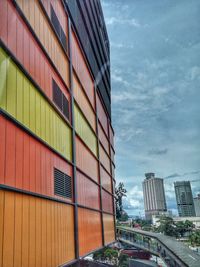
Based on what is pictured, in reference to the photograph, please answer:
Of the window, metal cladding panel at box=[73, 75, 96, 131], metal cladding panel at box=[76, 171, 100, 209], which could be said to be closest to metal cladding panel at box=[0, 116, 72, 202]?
the window

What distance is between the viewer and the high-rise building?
230 inches

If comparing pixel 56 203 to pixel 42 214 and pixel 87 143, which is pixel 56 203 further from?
pixel 87 143

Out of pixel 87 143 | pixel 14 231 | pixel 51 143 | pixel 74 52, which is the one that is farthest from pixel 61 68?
pixel 14 231

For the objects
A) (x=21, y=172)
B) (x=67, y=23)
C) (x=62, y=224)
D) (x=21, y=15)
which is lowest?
(x=62, y=224)

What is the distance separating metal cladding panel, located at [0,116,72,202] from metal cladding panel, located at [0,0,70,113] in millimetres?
1991

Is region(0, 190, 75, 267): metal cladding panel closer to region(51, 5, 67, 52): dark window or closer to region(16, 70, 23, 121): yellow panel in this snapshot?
region(16, 70, 23, 121): yellow panel

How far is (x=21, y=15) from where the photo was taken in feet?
23.5

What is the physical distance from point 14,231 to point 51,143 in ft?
11.2

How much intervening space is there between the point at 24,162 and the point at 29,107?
159cm

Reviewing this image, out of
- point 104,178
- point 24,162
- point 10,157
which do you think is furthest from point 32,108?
point 104,178

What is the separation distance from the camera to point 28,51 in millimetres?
7438

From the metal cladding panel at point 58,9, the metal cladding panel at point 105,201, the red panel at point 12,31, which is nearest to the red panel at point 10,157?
the red panel at point 12,31

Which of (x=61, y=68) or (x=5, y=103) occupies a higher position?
(x=61, y=68)

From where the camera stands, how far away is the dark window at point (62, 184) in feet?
28.2
